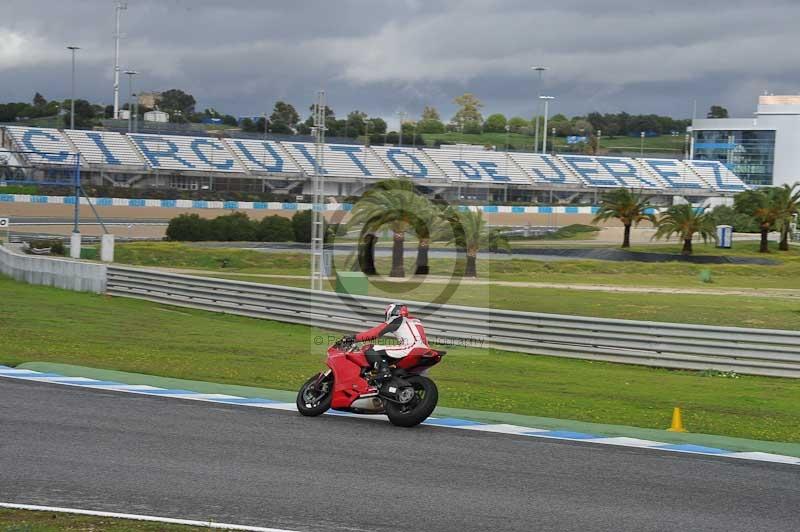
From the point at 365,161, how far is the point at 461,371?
9526cm

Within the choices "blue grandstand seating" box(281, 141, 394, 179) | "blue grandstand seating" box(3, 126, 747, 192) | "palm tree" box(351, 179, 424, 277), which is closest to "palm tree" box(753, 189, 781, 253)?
"palm tree" box(351, 179, 424, 277)

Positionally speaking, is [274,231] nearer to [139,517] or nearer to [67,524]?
[139,517]

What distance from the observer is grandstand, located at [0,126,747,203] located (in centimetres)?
9556

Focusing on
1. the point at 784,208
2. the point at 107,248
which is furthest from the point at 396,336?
the point at 784,208

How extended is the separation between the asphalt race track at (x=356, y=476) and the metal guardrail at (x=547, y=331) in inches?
356

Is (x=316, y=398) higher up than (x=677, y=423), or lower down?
higher up

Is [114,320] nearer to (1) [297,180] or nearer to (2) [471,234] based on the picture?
(2) [471,234]

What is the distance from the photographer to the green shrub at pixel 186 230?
2327 inches

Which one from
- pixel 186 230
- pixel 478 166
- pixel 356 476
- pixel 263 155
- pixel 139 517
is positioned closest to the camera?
pixel 139 517

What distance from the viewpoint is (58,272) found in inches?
1213

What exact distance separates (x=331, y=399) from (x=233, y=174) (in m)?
89.9

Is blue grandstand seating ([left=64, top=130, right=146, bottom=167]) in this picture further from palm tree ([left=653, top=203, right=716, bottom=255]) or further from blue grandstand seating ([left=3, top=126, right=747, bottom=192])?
palm tree ([left=653, top=203, right=716, bottom=255])

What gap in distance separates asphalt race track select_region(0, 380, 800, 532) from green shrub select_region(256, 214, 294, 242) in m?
49.9

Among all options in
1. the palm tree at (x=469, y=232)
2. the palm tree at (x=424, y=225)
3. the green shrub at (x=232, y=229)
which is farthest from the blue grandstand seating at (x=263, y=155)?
the palm tree at (x=424, y=225)
